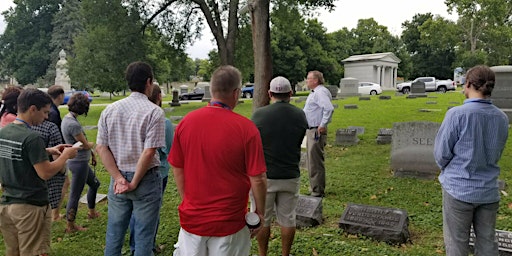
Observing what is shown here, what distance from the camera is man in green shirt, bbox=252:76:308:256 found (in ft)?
12.8

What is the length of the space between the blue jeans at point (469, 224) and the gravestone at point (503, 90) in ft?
37.0

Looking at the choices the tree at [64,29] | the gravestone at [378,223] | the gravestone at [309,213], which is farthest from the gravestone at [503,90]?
the tree at [64,29]

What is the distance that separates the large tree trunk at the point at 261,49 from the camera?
8.81m

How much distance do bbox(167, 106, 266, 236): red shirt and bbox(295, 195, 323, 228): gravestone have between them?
2.79 metres

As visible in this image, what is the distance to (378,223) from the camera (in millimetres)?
4770

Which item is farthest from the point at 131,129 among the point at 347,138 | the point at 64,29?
the point at 64,29

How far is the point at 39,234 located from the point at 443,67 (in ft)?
193

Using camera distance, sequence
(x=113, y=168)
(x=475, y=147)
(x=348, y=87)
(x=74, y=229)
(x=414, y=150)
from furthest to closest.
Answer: (x=348, y=87)
(x=414, y=150)
(x=74, y=229)
(x=113, y=168)
(x=475, y=147)

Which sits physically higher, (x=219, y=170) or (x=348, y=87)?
(x=348, y=87)

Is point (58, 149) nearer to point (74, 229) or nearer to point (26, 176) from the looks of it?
point (26, 176)

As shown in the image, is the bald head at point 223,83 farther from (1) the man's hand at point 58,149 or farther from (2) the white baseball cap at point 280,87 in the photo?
(1) the man's hand at point 58,149

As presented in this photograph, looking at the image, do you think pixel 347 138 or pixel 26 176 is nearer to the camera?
pixel 26 176

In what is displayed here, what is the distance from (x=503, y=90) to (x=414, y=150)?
7626 mm

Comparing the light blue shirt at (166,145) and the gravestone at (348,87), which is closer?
the light blue shirt at (166,145)
